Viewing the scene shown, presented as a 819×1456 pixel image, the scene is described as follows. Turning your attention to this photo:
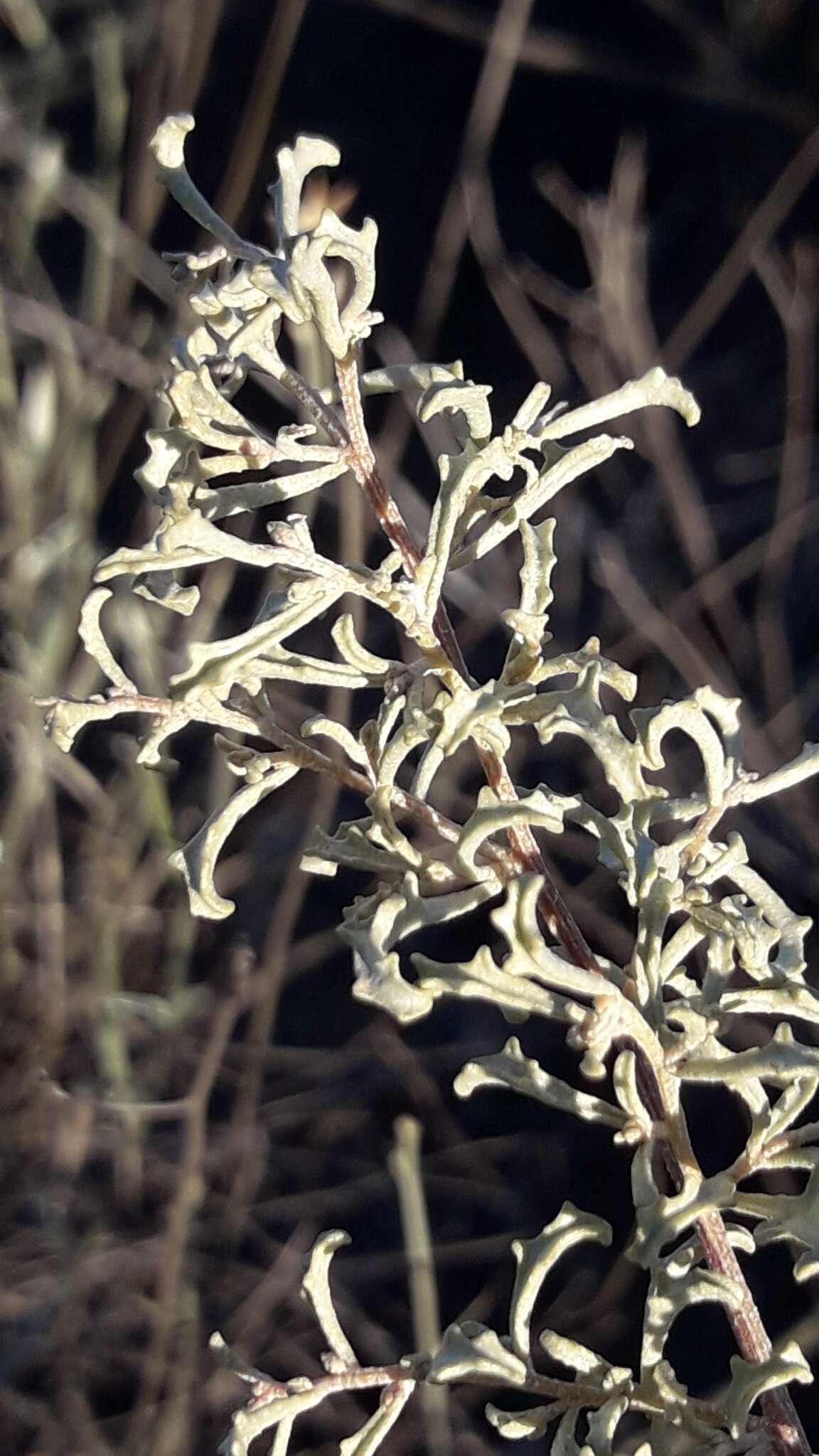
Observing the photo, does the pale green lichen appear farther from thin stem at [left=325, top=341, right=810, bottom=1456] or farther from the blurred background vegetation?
the blurred background vegetation

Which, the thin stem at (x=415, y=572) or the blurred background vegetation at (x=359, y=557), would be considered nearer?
the thin stem at (x=415, y=572)

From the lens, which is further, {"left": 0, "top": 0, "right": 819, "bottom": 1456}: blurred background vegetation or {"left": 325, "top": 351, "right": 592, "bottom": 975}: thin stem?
{"left": 0, "top": 0, "right": 819, "bottom": 1456}: blurred background vegetation

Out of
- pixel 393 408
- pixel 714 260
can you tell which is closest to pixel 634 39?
pixel 714 260

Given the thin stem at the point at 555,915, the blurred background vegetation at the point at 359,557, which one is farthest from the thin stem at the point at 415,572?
the blurred background vegetation at the point at 359,557

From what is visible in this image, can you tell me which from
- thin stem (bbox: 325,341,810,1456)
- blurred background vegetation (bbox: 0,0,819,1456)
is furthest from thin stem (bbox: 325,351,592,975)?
blurred background vegetation (bbox: 0,0,819,1456)

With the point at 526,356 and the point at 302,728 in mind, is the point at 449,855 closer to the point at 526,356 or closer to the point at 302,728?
the point at 526,356

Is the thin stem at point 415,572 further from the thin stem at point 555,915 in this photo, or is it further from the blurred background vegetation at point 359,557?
the blurred background vegetation at point 359,557

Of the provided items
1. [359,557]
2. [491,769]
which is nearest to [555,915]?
[491,769]

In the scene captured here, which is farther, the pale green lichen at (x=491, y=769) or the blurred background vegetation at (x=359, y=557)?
the blurred background vegetation at (x=359, y=557)

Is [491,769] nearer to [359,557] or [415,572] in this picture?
[415,572]
